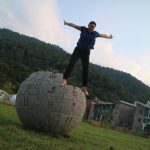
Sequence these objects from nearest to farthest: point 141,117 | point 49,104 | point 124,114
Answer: point 49,104
point 141,117
point 124,114

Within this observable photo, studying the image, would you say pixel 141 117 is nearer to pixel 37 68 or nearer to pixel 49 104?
pixel 37 68

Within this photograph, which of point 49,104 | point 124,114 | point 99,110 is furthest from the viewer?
point 99,110

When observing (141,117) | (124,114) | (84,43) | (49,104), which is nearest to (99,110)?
(124,114)

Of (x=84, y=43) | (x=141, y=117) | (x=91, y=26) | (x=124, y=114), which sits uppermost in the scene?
(x=124, y=114)

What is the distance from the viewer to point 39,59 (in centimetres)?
9481

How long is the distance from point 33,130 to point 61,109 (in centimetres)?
149

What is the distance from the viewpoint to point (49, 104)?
45.1ft

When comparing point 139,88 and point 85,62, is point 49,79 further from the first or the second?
point 139,88

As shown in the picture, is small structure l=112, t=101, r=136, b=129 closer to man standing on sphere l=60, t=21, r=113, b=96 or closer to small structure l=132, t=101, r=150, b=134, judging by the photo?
small structure l=132, t=101, r=150, b=134

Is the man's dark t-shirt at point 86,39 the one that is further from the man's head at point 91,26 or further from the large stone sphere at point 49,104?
the large stone sphere at point 49,104

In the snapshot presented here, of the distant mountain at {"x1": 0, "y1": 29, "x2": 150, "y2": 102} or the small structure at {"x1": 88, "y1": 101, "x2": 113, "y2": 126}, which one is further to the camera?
the small structure at {"x1": 88, "y1": 101, "x2": 113, "y2": 126}

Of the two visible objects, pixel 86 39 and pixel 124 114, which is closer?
pixel 86 39

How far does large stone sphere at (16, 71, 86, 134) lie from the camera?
45.3 ft

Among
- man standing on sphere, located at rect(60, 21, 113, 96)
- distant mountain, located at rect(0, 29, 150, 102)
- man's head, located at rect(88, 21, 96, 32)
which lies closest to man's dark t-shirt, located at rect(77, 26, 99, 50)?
man standing on sphere, located at rect(60, 21, 113, 96)
